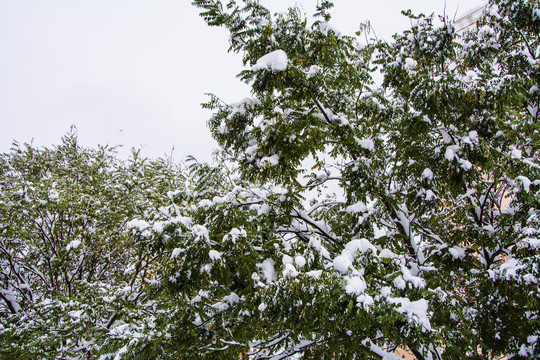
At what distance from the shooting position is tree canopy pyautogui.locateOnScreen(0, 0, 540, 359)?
10.6 ft

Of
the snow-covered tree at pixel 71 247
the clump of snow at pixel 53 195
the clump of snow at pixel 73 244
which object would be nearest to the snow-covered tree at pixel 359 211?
the snow-covered tree at pixel 71 247

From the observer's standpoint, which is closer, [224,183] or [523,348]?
[523,348]

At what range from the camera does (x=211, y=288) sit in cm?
416

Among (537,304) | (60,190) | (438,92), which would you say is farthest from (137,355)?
(60,190)

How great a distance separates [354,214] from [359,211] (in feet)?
0.42

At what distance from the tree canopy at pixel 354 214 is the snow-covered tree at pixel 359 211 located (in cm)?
3

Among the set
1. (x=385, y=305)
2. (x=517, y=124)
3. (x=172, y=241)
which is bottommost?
(x=385, y=305)

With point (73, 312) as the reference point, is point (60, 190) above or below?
above

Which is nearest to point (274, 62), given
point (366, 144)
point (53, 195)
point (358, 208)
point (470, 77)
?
point (366, 144)

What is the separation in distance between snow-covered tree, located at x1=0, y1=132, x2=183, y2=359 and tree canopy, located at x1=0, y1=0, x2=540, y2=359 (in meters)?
0.37

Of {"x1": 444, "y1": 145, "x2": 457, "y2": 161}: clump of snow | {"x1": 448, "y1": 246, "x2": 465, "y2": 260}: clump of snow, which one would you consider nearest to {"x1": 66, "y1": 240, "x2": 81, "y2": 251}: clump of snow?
{"x1": 448, "y1": 246, "x2": 465, "y2": 260}: clump of snow

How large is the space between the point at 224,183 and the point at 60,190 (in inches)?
215

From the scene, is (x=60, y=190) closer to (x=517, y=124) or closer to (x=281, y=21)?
(x=281, y=21)

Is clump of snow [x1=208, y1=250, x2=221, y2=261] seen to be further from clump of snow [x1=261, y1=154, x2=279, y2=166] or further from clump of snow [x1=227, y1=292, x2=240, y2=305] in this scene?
clump of snow [x1=261, y1=154, x2=279, y2=166]
